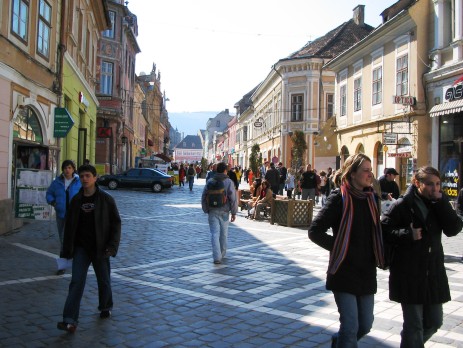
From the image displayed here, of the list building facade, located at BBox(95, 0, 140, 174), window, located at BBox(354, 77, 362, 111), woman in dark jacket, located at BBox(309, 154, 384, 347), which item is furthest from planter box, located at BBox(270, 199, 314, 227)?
building facade, located at BBox(95, 0, 140, 174)

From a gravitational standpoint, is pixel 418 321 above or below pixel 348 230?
below

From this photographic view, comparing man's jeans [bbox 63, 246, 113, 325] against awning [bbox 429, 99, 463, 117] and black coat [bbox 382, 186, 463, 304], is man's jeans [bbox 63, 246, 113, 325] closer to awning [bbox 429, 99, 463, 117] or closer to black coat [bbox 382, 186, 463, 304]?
black coat [bbox 382, 186, 463, 304]

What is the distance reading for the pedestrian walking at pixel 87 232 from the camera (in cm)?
500

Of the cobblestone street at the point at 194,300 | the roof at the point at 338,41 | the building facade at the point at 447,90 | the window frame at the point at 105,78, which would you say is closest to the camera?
the cobblestone street at the point at 194,300

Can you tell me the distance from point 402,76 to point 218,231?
1445 centimetres

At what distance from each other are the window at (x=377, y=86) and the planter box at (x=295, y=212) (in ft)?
32.0

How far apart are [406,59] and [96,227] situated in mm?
17721

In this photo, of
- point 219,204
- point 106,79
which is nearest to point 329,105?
point 106,79

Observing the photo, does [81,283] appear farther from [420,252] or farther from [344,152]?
[344,152]

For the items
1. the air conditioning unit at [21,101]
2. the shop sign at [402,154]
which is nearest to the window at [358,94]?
the shop sign at [402,154]

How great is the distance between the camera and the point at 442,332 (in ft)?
16.7

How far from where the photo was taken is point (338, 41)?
129 ft

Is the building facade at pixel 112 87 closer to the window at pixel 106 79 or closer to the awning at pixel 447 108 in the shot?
the window at pixel 106 79

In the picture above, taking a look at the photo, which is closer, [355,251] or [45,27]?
[355,251]
